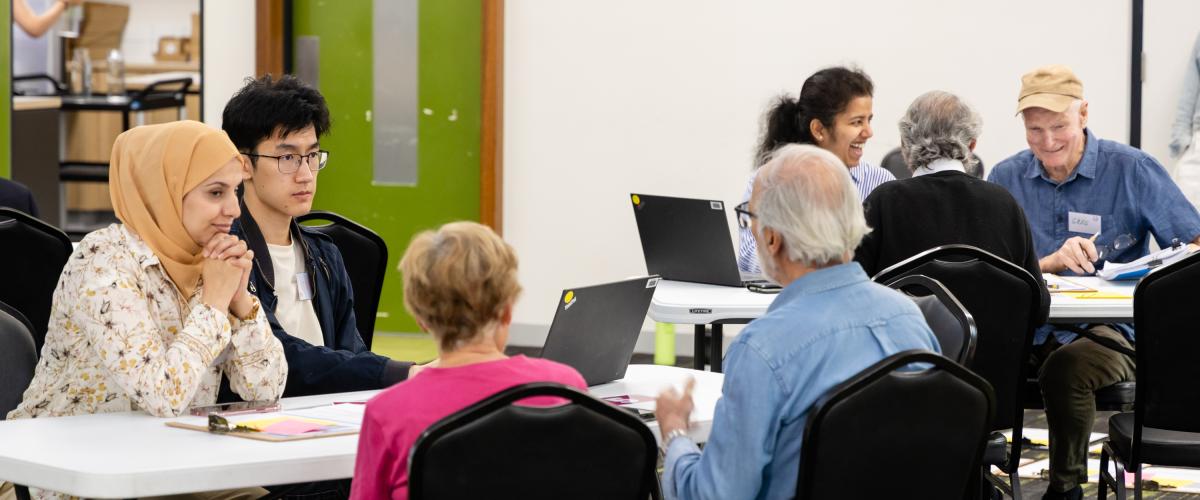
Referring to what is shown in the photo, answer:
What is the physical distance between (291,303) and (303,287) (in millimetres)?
43

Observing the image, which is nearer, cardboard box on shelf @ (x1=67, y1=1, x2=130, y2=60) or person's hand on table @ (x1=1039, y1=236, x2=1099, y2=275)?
person's hand on table @ (x1=1039, y1=236, x2=1099, y2=275)

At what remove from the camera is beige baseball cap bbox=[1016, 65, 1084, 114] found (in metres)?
4.04

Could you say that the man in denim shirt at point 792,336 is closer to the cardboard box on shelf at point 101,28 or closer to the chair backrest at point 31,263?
the chair backrest at point 31,263

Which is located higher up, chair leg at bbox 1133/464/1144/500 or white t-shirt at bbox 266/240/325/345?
white t-shirt at bbox 266/240/325/345

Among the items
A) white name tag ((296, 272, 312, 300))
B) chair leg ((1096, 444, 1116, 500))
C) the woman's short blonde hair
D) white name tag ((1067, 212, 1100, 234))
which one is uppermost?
the woman's short blonde hair

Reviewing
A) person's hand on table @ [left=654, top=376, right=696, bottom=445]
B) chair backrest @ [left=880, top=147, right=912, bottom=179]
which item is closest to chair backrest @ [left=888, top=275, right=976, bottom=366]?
person's hand on table @ [left=654, top=376, right=696, bottom=445]

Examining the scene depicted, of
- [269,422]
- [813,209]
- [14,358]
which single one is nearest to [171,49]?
[14,358]

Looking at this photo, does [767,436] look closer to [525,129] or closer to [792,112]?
[792,112]

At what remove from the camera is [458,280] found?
1.77 metres

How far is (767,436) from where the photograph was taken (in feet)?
6.02

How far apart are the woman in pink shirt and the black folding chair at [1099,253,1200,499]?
62.1 inches

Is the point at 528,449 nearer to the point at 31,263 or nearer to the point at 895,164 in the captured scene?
the point at 31,263

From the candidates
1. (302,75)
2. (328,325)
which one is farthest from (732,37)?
(328,325)

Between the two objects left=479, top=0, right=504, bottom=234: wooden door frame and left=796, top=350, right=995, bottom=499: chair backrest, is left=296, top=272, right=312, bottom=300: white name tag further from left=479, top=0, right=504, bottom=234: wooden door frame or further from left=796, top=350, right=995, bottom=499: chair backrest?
left=479, top=0, right=504, bottom=234: wooden door frame
